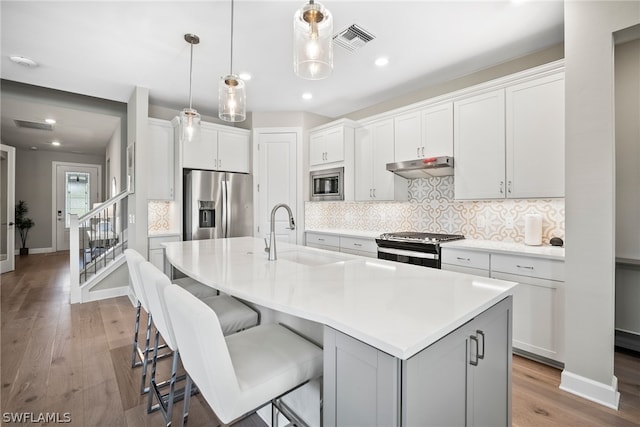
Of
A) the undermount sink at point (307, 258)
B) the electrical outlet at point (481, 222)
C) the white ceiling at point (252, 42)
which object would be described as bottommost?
the undermount sink at point (307, 258)

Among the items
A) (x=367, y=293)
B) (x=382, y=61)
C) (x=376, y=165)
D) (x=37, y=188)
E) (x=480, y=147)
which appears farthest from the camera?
(x=37, y=188)

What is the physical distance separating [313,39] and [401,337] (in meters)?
1.40

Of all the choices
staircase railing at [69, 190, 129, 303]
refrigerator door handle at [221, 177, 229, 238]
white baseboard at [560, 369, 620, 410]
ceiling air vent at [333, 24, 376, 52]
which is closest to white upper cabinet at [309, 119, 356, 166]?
refrigerator door handle at [221, 177, 229, 238]

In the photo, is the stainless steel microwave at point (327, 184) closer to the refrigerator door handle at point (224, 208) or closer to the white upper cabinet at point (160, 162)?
the refrigerator door handle at point (224, 208)

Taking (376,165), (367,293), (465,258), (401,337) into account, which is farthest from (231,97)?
(465,258)

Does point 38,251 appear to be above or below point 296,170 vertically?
below

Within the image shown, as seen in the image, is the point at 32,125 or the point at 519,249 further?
the point at 32,125

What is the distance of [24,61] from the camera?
3035 mm

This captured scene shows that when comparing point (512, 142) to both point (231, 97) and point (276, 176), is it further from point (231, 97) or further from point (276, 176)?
point (276, 176)

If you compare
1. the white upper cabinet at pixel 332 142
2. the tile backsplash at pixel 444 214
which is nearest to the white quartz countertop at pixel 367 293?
the tile backsplash at pixel 444 214

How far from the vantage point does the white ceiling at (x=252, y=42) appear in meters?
2.28

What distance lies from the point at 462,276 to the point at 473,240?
5.91ft

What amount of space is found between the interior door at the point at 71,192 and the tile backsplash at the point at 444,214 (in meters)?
7.05

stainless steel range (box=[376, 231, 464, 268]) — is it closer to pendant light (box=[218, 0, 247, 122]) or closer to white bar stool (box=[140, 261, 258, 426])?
white bar stool (box=[140, 261, 258, 426])
